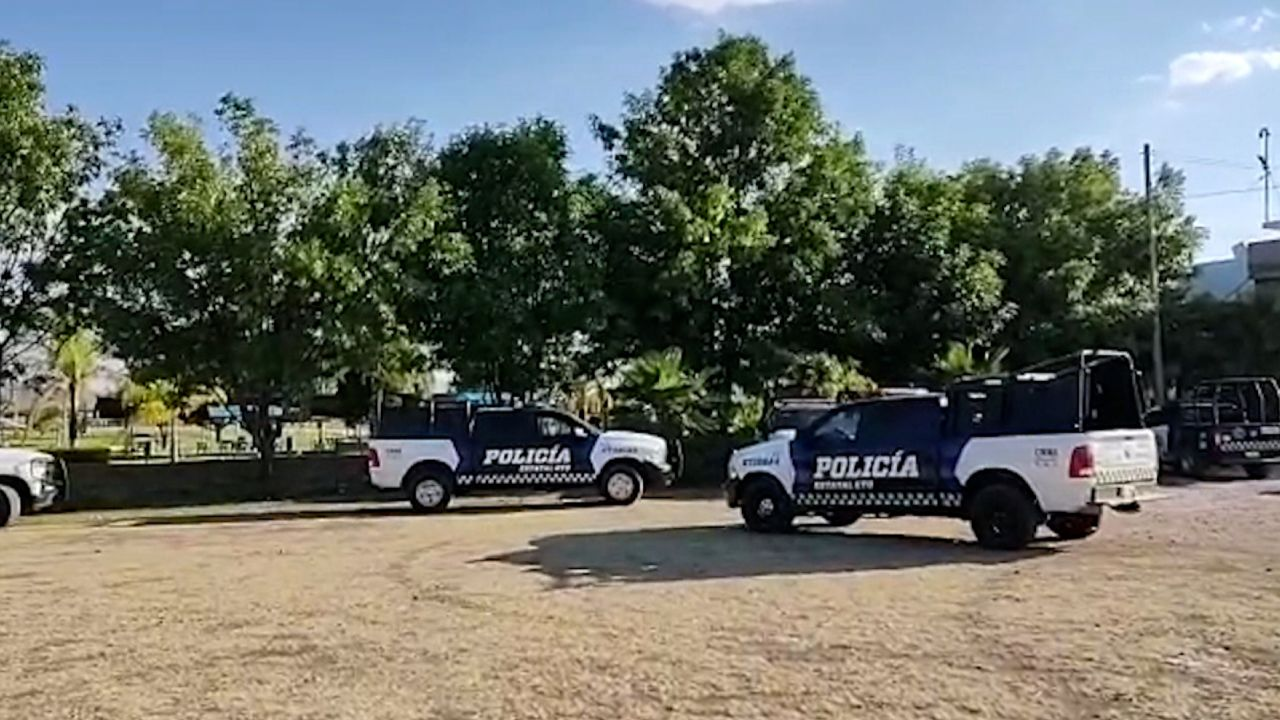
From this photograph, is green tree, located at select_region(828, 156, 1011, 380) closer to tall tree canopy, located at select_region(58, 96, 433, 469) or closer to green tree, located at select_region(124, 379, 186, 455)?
tall tree canopy, located at select_region(58, 96, 433, 469)

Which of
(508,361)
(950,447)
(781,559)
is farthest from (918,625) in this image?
(508,361)

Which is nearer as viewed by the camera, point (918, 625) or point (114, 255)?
point (918, 625)

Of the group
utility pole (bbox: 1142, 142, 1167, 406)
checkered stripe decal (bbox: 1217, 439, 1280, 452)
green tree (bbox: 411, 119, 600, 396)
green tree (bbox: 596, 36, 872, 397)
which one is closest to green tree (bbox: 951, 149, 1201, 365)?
utility pole (bbox: 1142, 142, 1167, 406)

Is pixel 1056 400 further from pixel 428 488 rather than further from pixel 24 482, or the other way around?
pixel 24 482

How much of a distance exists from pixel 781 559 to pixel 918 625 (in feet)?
14.0

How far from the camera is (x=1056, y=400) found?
14344mm

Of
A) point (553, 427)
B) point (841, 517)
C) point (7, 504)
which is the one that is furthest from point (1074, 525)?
point (7, 504)

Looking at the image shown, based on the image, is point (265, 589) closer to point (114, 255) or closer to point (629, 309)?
point (114, 255)

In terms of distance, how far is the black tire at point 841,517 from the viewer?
53.0 feet

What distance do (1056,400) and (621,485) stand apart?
9432mm

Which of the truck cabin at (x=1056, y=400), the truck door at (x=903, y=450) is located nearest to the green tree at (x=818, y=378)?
the truck door at (x=903, y=450)

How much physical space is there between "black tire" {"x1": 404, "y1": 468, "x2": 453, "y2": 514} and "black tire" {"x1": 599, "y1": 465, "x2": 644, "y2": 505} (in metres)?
2.56

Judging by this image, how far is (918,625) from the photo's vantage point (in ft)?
31.7

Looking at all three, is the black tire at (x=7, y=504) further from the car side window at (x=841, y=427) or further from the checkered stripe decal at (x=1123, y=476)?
the checkered stripe decal at (x=1123, y=476)
